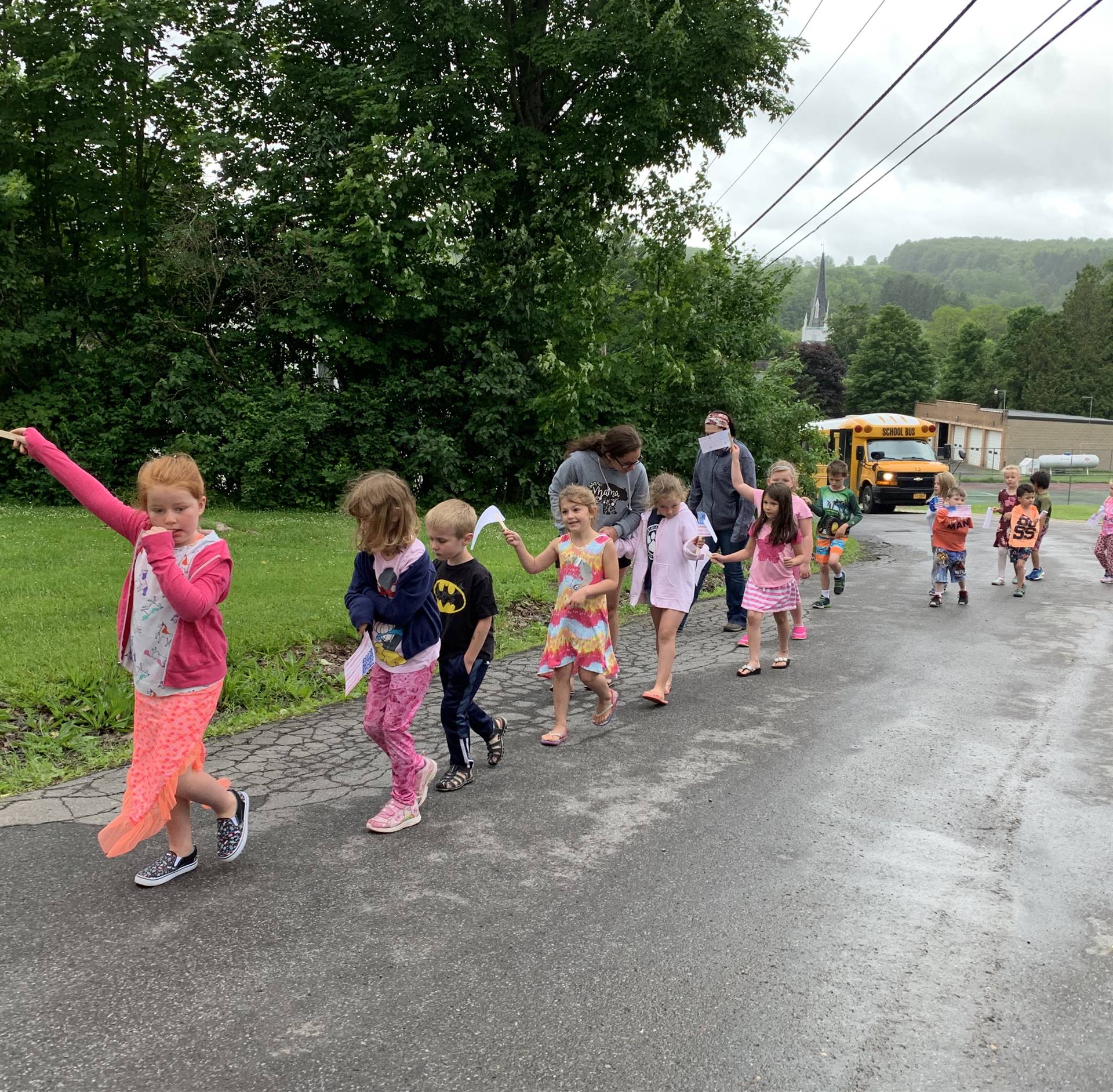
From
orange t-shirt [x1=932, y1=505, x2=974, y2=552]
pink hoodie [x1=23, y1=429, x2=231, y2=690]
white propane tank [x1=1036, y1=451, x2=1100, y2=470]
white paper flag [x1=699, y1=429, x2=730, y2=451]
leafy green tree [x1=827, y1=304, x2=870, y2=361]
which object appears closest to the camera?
pink hoodie [x1=23, y1=429, x2=231, y2=690]

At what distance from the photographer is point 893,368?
271 feet

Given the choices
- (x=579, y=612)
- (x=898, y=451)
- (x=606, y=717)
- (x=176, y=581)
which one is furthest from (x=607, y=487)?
(x=898, y=451)

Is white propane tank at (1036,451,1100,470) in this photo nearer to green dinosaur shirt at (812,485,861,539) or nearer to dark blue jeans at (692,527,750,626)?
green dinosaur shirt at (812,485,861,539)

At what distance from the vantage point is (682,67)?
57.6ft

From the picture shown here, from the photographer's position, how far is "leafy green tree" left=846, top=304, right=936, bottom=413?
82188 millimetres

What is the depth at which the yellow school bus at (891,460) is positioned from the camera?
1175 inches

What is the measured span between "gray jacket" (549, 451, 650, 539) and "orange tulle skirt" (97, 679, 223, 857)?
3.44m

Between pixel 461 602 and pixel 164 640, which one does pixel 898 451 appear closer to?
pixel 461 602

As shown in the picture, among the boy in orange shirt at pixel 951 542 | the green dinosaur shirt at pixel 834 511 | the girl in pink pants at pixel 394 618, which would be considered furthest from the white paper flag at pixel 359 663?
the boy in orange shirt at pixel 951 542

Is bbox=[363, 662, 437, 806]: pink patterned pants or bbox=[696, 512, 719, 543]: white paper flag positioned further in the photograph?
bbox=[696, 512, 719, 543]: white paper flag

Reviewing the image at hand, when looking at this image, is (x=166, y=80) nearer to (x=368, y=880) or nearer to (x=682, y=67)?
(x=682, y=67)

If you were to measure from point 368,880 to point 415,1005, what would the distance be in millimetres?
928

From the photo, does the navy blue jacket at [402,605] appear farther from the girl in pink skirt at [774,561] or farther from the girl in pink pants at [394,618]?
the girl in pink skirt at [774,561]

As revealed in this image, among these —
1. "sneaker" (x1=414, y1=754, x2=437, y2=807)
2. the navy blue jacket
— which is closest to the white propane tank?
"sneaker" (x1=414, y1=754, x2=437, y2=807)
